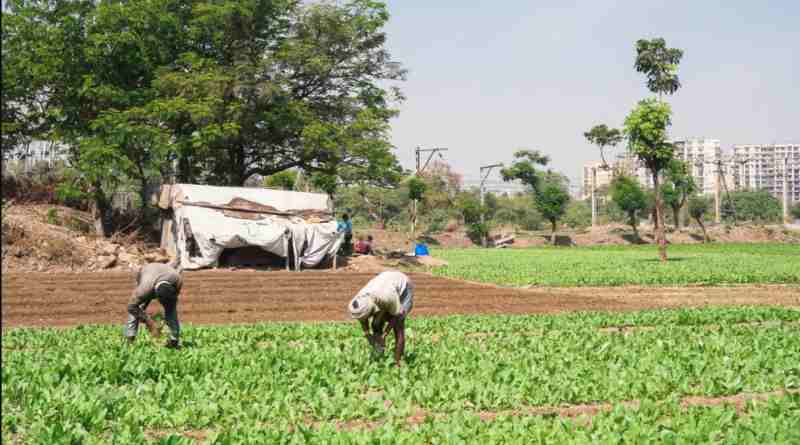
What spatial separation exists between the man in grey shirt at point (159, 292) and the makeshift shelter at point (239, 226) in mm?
15580

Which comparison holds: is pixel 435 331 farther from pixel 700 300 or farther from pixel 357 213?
pixel 357 213

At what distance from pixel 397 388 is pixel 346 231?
2173cm

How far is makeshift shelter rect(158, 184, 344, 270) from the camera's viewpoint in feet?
91.1

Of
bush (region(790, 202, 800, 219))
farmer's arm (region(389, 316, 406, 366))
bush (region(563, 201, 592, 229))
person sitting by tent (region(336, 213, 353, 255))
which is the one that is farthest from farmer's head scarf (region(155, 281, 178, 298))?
bush (region(790, 202, 800, 219))

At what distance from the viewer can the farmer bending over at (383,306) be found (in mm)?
10117

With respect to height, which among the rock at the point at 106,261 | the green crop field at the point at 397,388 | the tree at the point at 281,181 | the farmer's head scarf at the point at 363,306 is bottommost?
the green crop field at the point at 397,388

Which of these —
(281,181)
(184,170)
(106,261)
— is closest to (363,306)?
(106,261)

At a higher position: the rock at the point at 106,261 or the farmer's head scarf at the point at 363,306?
the farmer's head scarf at the point at 363,306

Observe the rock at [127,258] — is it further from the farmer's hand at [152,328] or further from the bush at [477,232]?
the bush at [477,232]

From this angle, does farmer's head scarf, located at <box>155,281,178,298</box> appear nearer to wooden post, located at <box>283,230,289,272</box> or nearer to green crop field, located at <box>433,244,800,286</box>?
wooden post, located at <box>283,230,289,272</box>

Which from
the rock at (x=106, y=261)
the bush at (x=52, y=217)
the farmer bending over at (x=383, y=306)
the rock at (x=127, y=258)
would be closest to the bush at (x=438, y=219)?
the bush at (x=52, y=217)

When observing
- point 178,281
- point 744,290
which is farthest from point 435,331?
point 744,290

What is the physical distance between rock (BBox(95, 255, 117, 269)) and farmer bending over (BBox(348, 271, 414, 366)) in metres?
18.4

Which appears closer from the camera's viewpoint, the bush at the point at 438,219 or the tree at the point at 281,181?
the tree at the point at 281,181
